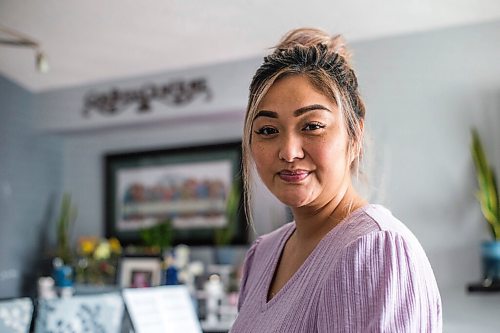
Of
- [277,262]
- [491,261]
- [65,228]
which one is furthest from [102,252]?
[277,262]

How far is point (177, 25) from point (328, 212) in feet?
12.1

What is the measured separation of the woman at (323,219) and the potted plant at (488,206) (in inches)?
115

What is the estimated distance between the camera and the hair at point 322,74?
3.62 feet

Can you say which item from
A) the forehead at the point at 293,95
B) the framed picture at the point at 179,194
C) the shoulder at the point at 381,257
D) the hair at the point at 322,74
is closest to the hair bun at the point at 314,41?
the hair at the point at 322,74

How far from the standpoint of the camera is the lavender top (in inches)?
34.7

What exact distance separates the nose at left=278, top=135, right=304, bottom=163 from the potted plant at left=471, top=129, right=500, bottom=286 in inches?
123

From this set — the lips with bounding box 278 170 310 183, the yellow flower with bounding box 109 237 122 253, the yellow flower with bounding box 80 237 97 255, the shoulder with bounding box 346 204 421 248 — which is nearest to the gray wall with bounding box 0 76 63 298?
the yellow flower with bounding box 80 237 97 255

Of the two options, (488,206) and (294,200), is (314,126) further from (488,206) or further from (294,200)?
(488,206)

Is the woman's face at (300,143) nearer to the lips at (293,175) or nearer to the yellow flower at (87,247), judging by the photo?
the lips at (293,175)

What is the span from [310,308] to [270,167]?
0.88 ft

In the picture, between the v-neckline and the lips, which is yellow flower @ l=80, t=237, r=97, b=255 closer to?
the v-neckline

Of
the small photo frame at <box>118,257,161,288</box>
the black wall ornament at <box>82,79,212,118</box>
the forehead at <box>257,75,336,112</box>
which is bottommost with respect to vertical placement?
the small photo frame at <box>118,257,161,288</box>

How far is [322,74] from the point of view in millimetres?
1102

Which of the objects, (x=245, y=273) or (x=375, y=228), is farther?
(x=245, y=273)
